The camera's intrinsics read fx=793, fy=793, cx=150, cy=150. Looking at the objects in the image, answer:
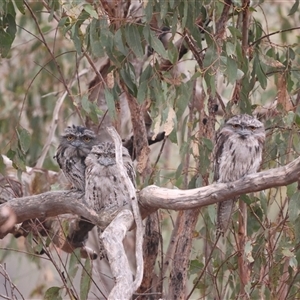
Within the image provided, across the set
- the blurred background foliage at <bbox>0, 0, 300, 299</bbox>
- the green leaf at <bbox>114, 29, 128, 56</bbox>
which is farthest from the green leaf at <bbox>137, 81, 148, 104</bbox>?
the green leaf at <bbox>114, 29, 128, 56</bbox>

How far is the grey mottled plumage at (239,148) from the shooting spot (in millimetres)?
3971

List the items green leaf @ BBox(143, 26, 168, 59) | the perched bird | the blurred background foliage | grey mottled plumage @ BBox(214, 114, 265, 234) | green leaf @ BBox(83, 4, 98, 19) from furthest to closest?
1. the perched bird
2. grey mottled plumage @ BBox(214, 114, 265, 234)
3. the blurred background foliage
4. green leaf @ BBox(143, 26, 168, 59)
5. green leaf @ BBox(83, 4, 98, 19)

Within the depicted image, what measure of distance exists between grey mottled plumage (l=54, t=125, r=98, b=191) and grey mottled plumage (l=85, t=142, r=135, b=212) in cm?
25

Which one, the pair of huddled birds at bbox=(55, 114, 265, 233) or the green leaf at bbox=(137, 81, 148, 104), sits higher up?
the green leaf at bbox=(137, 81, 148, 104)

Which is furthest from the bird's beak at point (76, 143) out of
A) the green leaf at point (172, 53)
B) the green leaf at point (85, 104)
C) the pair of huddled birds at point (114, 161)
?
the green leaf at point (172, 53)

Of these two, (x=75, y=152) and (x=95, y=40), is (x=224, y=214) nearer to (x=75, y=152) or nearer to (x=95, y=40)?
(x=75, y=152)

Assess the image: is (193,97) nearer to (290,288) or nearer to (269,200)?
(269,200)

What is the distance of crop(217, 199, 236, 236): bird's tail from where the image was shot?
4234mm

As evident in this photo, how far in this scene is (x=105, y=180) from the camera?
4.27 m

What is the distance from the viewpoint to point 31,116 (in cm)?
712

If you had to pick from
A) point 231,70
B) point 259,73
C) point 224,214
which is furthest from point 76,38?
point 224,214

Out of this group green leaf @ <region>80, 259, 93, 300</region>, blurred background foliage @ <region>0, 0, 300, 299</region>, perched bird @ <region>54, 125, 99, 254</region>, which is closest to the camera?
blurred background foliage @ <region>0, 0, 300, 299</region>

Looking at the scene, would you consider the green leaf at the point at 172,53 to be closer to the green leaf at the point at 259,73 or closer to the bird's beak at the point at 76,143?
the green leaf at the point at 259,73

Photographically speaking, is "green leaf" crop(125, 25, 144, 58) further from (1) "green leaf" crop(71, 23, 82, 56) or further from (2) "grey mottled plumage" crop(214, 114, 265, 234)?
(2) "grey mottled plumage" crop(214, 114, 265, 234)
